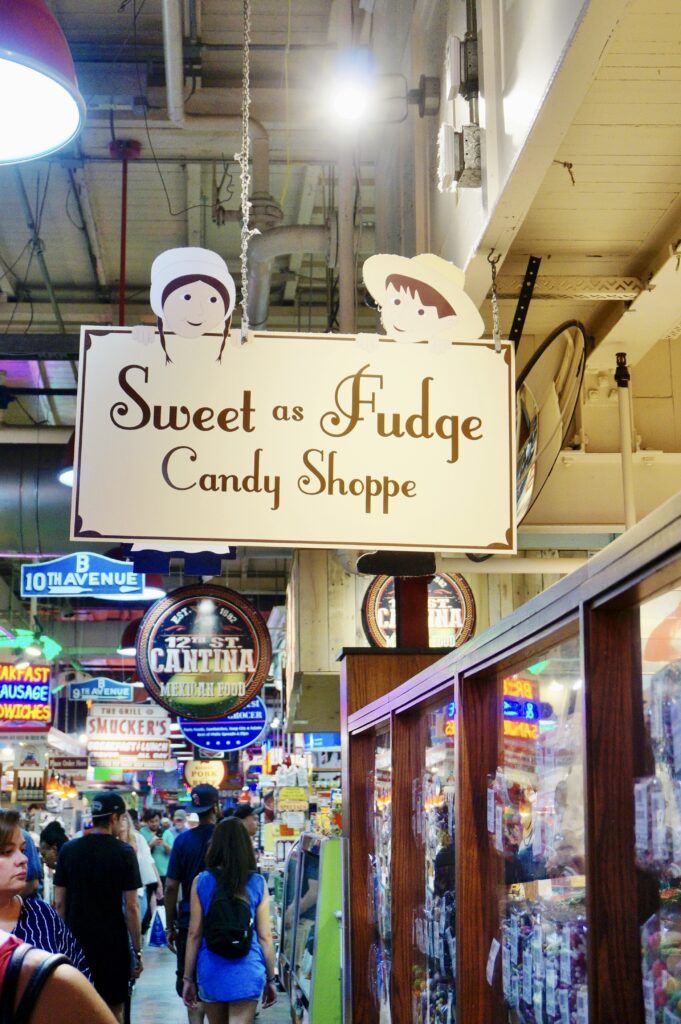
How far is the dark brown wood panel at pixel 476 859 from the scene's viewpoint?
273cm

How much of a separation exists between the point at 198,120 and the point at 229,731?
5973 mm

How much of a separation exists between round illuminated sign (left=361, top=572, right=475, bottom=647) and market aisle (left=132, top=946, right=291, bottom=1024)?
12.9 ft

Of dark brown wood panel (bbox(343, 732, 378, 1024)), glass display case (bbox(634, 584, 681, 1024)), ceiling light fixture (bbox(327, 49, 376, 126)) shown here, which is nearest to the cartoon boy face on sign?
ceiling light fixture (bbox(327, 49, 376, 126))

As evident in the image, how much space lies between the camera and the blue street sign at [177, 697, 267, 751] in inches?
388

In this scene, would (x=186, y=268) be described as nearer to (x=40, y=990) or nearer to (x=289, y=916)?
(x=40, y=990)

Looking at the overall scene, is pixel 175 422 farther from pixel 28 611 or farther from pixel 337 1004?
pixel 28 611

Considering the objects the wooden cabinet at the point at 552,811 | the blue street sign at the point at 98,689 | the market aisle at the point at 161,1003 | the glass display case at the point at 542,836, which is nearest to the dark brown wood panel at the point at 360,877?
the wooden cabinet at the point at 552,811

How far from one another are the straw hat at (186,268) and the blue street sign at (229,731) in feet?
21.4

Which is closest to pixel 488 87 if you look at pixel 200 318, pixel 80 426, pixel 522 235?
pixel 522 235

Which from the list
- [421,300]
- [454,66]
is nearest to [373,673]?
[421,300]

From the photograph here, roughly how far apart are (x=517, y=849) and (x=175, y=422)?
1.63m

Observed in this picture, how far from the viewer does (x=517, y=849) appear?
2564mm

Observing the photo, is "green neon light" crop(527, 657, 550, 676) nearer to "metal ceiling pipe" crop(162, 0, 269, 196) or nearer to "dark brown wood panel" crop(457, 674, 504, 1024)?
"dark brown wood panel" crop(457, 674, 504, 1024)

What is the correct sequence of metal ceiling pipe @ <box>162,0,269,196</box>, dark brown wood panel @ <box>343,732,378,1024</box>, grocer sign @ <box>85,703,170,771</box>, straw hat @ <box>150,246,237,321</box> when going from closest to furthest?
straw hat @ <box>150,246,237,321</box> → dark brown wood panel @ <box>343,732,378,1024</box> → metal ceiling pipe @ <box>162,0,269,196</box> → grocer sign @ <box>85,703,170,771</box>
